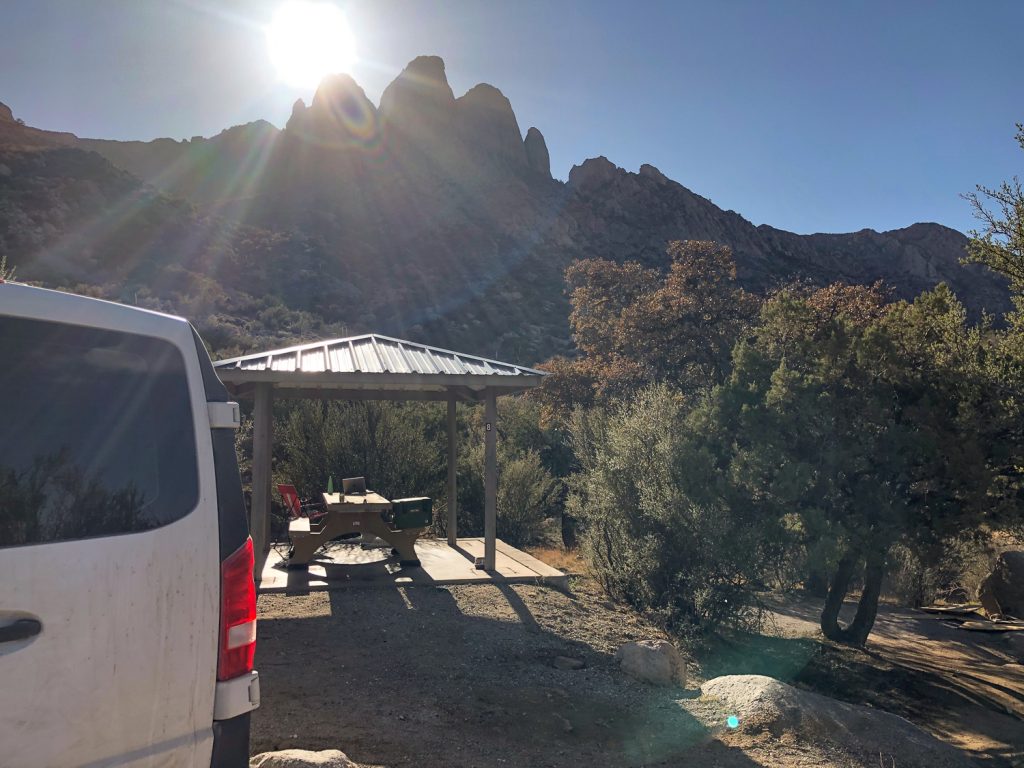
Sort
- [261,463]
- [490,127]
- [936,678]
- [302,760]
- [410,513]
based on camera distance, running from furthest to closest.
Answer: [490,127] < [936,678] < [410,513] < [261,463] < [302,760]

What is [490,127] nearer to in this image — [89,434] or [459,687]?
[459,687]

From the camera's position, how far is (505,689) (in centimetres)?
577

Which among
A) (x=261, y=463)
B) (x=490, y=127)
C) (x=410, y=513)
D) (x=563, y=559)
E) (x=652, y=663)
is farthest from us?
(x=490, y=127)

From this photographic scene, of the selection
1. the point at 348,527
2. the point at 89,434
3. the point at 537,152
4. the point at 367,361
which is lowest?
the point at 348,527

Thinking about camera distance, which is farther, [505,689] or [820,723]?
[505,689]

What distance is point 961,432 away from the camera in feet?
28.7

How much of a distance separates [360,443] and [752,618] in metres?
7.27

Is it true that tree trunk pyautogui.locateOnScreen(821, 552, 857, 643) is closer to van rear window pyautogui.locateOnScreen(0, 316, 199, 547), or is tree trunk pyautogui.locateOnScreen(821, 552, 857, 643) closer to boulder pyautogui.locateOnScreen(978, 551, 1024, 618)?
boulder pyautogui.locateOnScreen(978, 551, 1024, 618)

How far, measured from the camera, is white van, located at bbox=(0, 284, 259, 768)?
1.73 m

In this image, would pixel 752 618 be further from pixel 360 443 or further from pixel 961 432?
pixel 360 443

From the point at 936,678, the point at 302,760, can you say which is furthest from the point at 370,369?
the point at 936,678

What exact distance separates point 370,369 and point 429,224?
43.3 meters

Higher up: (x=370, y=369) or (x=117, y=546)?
(x=370, y=369)

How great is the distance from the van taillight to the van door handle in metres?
0.50
